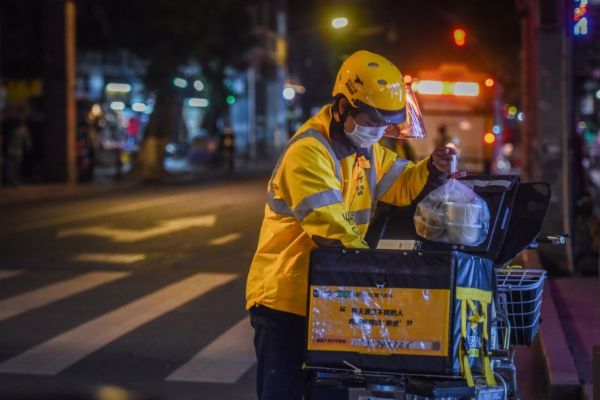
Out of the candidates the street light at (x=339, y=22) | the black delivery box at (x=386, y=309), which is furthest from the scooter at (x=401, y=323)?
the street light at (x=339, y=22)

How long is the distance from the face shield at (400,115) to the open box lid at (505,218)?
33 centimetres

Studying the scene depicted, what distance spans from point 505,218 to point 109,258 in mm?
10619

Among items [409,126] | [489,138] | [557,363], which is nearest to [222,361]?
[557,363]

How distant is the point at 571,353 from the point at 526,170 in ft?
26.8

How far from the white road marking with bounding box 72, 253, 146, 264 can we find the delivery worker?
10091 mm

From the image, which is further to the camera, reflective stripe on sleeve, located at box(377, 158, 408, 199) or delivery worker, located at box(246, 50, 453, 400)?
reflective stripe on sleeve, located at box(377, 158, 408, 199)

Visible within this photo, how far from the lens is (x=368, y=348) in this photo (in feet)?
13.0

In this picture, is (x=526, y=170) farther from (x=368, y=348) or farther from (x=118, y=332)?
(x=368, y=348)

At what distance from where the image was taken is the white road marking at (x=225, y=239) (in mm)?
16562

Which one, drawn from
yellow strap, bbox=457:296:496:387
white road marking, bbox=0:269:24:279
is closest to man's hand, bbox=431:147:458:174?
yellow strap, bbox=457:296:496:387

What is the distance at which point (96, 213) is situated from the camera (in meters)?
21.8

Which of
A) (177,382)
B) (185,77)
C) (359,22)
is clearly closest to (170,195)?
(359,22)

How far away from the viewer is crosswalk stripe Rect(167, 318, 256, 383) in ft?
25.4

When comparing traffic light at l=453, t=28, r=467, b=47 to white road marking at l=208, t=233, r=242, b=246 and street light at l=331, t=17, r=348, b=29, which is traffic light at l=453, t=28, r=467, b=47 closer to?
street light at l=331, t=17, r=348, b=29
